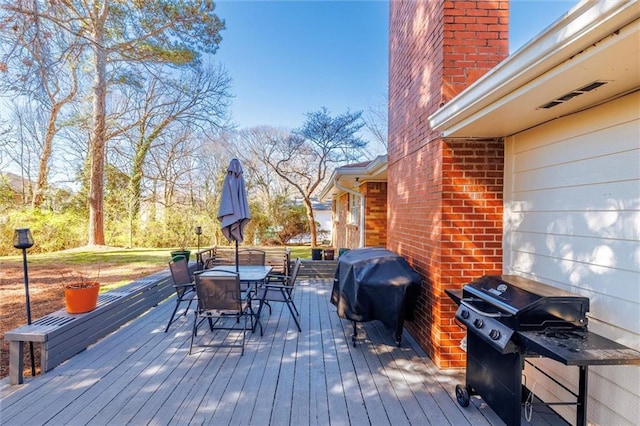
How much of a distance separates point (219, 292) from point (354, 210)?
5971mm

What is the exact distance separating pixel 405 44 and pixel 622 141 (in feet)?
10.6

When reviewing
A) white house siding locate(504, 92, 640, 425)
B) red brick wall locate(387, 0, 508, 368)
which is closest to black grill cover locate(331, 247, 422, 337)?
red brick wall locate(387, 0, 508, 368)

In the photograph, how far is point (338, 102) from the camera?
1612 cm

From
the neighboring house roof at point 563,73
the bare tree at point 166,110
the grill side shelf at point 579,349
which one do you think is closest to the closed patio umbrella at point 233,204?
the neighboring house roof at point 563,73

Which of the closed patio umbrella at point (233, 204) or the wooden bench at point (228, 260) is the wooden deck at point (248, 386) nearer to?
the closed patio umbrella at point (233, 204)

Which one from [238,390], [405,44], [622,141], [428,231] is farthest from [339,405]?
[405,44]

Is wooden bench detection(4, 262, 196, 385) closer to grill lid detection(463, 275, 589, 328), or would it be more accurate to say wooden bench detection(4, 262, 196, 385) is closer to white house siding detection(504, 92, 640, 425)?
grill lid detection(463, 275, 589, 328)

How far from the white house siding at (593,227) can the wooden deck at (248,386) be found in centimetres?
62

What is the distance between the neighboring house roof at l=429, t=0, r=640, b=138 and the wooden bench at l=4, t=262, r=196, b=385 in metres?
4.21

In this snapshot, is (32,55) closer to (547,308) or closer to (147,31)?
(147,31)

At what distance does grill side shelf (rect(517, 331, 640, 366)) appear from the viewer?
1.63 m

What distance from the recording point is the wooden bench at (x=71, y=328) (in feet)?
9.68

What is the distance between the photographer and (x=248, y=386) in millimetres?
2912

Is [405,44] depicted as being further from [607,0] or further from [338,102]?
[338,102]
